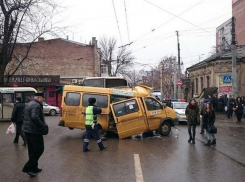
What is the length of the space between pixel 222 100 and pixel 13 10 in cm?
1853

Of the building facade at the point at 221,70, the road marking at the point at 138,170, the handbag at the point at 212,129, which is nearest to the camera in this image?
the road marking at the point at 138,170

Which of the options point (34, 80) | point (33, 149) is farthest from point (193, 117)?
point (34, 80)

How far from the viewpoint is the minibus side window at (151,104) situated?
13.2 metres

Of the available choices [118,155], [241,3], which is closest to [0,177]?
[118,155]

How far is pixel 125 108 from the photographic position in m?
12.6

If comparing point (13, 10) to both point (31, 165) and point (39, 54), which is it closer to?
point (31, 165)

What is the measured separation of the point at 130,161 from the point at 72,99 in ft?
18.5

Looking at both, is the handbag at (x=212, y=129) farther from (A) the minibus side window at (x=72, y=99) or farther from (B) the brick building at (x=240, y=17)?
(B) the brick building at (x=240, y=17)

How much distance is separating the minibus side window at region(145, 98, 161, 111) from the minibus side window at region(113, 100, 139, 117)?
68cm

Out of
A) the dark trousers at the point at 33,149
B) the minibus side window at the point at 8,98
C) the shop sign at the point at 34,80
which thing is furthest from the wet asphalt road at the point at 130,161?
the shop sign at the point at 34,80

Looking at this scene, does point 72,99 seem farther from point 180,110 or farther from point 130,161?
point 180,110

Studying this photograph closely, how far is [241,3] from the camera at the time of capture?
50.3 m

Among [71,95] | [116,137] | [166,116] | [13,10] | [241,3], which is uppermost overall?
[241,3]

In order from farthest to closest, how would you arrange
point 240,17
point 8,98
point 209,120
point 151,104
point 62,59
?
point 240,17 → point 62,59 → point 8,98 → point 151,104 → point 209,120
